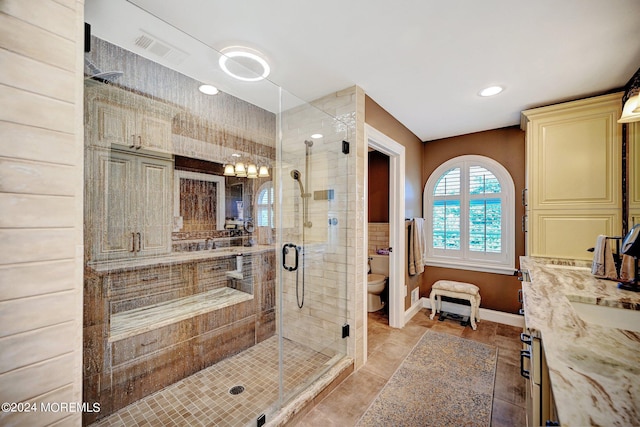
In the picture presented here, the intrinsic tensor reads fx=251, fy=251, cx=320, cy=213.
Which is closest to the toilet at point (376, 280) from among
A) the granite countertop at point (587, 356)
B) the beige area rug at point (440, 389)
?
the beige area rug at point (440, 389)

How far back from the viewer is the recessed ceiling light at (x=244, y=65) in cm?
178

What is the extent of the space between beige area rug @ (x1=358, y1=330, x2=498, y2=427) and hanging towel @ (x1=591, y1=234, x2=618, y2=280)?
1.15 metres

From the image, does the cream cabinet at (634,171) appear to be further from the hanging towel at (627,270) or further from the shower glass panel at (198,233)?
the shower glass panel at (198,233)

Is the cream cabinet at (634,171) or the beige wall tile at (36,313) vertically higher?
the cream cabinet at (634,171)

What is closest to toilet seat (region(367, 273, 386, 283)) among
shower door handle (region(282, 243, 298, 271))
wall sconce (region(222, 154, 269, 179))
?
shower door handle (region(282, 243, 298, 271))

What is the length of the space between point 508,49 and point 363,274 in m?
1.99

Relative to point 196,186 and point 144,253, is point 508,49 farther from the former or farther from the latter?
point 144,253

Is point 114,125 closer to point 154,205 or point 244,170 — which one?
point 154,205

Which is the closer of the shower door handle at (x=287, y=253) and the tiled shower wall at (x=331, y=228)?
the tiled shower wall at (x=331, y=228)

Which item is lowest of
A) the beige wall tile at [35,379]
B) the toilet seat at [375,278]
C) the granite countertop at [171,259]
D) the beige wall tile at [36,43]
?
the toilet seat at [375,278]

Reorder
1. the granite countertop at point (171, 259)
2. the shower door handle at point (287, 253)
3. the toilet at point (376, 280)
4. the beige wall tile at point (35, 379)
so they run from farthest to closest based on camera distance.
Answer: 1. the toilet at point (376, 280)
2. the shower door handle at point (287, 253)
3. the granite countertop at point (171, 259)
4. the beige wall tile at point (35, 379)

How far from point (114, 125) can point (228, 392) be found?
203 cm

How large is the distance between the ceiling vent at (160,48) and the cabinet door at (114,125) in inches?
16.6

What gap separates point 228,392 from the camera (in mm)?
1892
